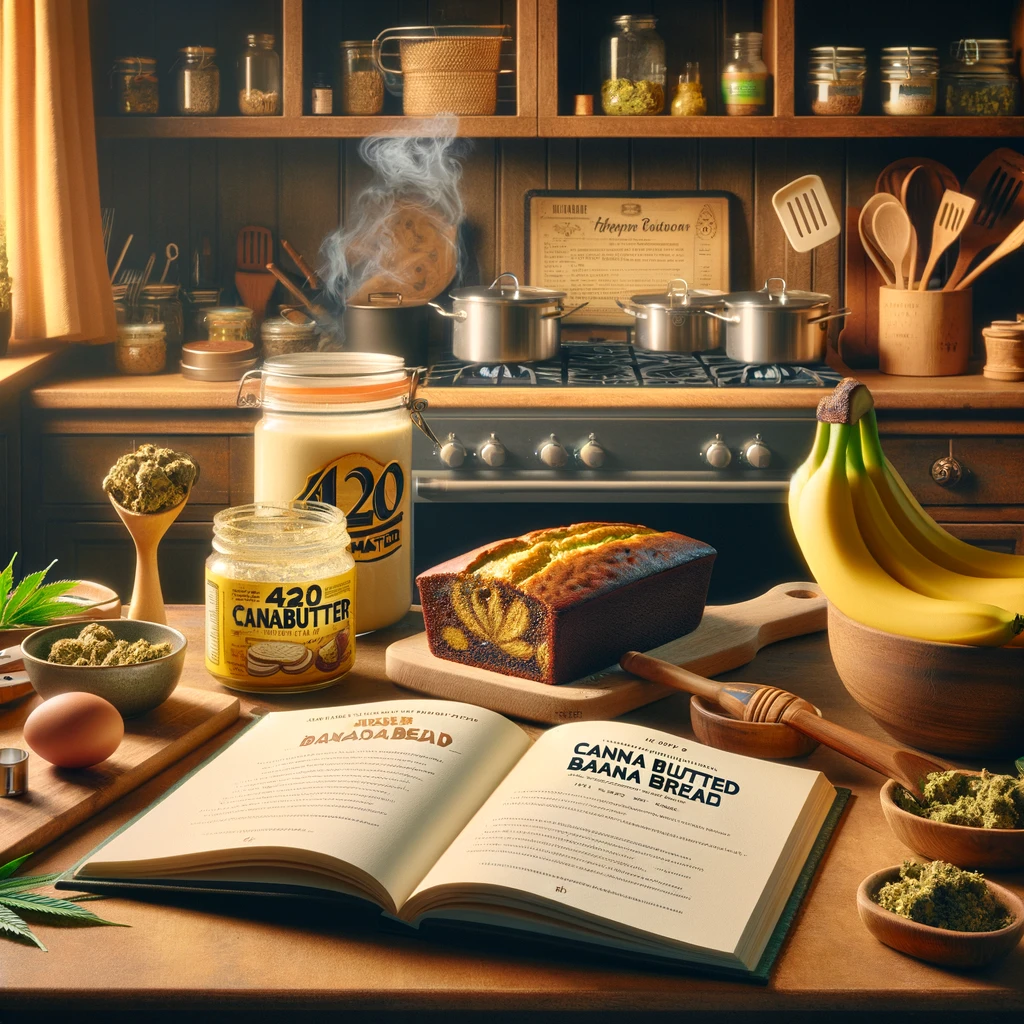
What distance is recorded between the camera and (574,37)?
10.1 ft

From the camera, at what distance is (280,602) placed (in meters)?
1.09

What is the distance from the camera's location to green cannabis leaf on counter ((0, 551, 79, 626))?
1216 mm

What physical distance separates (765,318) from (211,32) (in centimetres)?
150

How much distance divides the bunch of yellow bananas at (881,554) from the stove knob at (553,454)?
1381 millimetres

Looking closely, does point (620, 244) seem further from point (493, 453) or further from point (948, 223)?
point (493, 453)

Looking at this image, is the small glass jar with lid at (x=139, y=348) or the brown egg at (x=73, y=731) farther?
the small glass jar with lid at (x=139, y=348)

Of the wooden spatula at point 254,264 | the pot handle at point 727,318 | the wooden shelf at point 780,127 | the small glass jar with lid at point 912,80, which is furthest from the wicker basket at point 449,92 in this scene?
the small glass jar with lid at point 912,80

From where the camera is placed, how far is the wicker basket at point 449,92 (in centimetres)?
284

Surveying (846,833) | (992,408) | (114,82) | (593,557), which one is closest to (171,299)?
(114,82)

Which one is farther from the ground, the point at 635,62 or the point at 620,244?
the point at 635,62

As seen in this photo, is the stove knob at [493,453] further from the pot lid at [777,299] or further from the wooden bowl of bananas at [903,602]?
the wooden bowl of bananas at [903,602]

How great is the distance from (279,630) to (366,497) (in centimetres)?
21

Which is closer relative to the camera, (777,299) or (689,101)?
(777,299)

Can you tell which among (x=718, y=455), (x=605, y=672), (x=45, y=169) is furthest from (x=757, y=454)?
(x=45, y=169)
